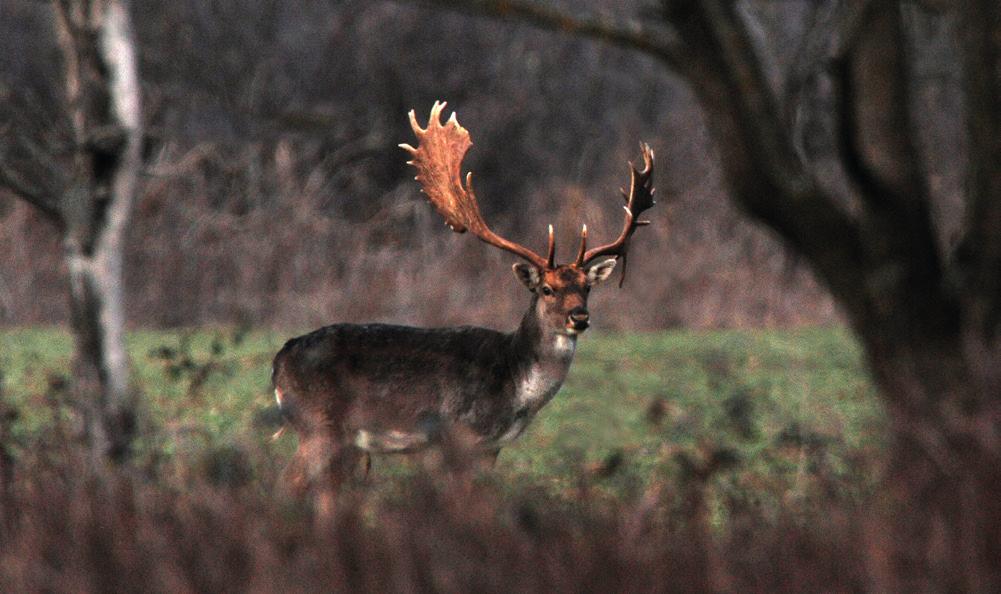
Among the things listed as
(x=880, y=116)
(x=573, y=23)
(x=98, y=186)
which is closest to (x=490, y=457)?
(x=880, y=116)

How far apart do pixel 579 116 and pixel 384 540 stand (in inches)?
814

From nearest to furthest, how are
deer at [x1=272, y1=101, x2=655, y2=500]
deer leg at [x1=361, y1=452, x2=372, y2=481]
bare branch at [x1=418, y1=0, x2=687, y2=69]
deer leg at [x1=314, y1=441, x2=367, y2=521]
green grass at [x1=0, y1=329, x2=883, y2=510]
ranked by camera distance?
green grass at [x1=0, y1=329, x2=883, y2=510], deer leg at [x1=314, y1=441, x2=367, y2=521], deer at [x1=272, y1=101, x2=655, y2=500], deer leg at [x1=361, y1=452, x2=372, y2=481], bare branch at [x1=418, y1=0, x2=687, y2=69]

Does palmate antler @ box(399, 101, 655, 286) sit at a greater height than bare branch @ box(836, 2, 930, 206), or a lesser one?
greater

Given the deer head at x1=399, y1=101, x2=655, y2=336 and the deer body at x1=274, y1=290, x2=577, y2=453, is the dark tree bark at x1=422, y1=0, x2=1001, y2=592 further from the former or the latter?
the deer body at x1=274, y1=290, x2=577, y2=453

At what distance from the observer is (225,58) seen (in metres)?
23.7

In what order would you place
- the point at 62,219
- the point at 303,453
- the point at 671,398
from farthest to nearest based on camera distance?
the point at 671,398
the point at 62,219
the point at 303,453

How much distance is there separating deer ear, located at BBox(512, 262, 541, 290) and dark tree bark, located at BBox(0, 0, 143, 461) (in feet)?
8.64

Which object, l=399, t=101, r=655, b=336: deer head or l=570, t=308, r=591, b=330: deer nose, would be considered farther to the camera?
l=399, t=101, r=655, b=336: deer head

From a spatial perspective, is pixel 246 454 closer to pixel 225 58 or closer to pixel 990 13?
pixel 990 13

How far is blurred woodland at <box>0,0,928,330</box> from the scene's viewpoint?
18.4 meters

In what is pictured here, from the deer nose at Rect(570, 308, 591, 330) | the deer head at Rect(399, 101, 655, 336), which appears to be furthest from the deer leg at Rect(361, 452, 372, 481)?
the deer nose at Rect(570, 308, 591, 330)

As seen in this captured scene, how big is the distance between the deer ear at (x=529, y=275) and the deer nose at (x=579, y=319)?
31cm

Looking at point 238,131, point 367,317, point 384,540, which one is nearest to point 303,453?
point 384,540

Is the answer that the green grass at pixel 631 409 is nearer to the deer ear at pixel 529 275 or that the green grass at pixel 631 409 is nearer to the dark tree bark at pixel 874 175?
the dark tree bark at pixel 874 175
